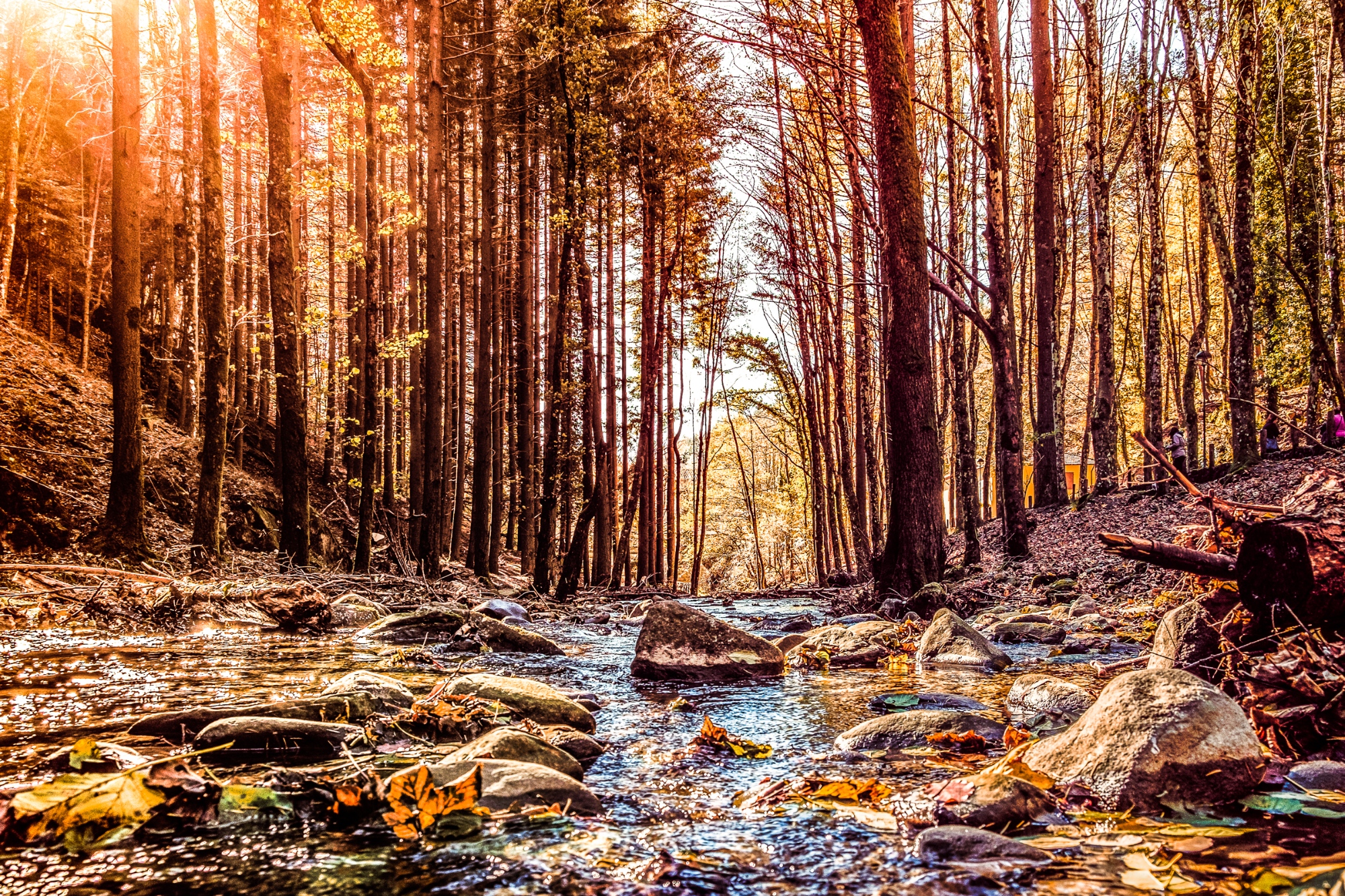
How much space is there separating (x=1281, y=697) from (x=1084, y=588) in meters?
6.24

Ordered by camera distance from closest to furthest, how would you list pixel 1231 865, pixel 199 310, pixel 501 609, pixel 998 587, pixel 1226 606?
pixel 1231 865 → pixel 1226 606 → pixel 501 609 → pixel 998 587 → pixel 199 310

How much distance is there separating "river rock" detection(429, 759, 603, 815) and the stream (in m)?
0.09

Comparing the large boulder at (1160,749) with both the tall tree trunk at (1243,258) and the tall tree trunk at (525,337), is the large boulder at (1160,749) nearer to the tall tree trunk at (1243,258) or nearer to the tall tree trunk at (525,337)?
the tall tree trunk at (1243,258)

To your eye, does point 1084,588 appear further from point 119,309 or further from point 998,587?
point 119,309

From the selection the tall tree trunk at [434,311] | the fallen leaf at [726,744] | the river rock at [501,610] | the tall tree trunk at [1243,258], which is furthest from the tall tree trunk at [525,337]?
the tall tree trunk at [1243,258]

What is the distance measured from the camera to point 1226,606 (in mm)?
3109

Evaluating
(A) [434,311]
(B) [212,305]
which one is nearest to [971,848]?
(B) [212,305]

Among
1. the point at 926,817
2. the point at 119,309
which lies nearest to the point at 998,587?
the point at 926,817

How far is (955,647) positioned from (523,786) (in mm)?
3933

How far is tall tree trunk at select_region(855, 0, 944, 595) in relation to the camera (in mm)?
7074

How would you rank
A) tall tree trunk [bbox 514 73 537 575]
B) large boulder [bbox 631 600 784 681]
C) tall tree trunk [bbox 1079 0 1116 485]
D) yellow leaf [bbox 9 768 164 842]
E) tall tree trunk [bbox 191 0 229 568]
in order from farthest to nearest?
tall tree trunk [bbox 514 73 537 575] < tall tree trunk [bbox 1079 0 1116 485] < tall tree trunk [bbox 191 0 229 568] < large boulder [bbox 631 600 784 681] < yellow leaf [bbox 9 768 164 842]

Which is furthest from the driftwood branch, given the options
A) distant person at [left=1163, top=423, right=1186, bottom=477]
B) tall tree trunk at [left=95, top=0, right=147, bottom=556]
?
distant person at [left=1163, top=423, right=1186, bottom=477]

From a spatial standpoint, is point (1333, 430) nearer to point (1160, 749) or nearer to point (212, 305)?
point (1160, 749)

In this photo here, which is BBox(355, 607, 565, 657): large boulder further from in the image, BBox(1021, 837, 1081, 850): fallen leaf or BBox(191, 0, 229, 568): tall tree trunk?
BBox(1021, 837, 1081, 850): fallen leaf
